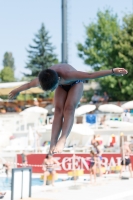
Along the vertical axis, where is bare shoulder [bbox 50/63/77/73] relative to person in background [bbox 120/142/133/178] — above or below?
above

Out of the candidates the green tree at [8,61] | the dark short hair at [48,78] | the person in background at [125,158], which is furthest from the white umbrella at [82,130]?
the green tree at [8,61]

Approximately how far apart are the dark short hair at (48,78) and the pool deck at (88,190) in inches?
357

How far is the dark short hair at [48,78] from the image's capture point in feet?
18.4

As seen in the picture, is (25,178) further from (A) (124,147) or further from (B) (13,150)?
(B) (13,150)

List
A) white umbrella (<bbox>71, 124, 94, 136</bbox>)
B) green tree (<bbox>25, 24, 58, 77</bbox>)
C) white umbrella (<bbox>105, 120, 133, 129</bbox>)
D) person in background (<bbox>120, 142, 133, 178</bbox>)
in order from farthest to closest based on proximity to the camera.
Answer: green tree (<bbox>25, 24, 58, 77</bbox>) → white umbrella (<bbox>105, 120, 133, 129</bbox>) → white umbrella (<bbox>71, 124, 94, 136</bbox>) → person in background (<bbox>120, 142, 133, 178</bbox>)

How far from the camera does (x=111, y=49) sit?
37094 mm

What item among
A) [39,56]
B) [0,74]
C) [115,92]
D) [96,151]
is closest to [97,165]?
[96,151]

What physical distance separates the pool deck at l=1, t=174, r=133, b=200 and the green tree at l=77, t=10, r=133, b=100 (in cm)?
1763

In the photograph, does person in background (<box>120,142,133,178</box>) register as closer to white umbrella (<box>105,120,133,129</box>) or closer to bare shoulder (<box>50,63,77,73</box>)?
white umbrella (<box>105,120,133,129</box>)

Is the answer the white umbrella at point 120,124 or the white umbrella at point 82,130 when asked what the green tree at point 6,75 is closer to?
the white umbrella at point 120,124

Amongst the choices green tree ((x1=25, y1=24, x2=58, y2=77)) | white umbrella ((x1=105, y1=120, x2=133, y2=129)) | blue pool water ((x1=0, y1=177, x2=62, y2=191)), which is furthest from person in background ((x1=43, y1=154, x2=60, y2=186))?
green tree ((x1=25, y1=24, x2=58, y2=77))

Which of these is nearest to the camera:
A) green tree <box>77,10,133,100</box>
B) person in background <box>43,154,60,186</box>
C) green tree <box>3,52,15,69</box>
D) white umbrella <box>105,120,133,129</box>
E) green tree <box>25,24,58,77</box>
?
person in background <box>43,154,60,186</box>

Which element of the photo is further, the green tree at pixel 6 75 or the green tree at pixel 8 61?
the green tree at pixel 8 61

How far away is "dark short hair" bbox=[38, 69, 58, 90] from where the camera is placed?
5.60 m
